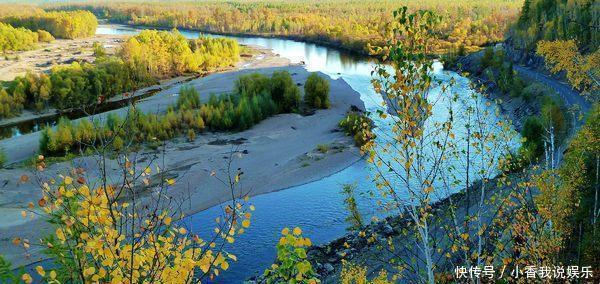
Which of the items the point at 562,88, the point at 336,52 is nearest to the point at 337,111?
the point at 562,88

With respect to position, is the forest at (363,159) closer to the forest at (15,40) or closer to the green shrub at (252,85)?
the green shrub at (252,85)

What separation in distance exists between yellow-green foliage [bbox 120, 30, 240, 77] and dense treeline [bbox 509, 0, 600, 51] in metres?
43.2

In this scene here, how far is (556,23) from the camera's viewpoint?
5872 cm

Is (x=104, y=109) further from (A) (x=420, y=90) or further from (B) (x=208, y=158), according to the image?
(A) (x=420, y=90)

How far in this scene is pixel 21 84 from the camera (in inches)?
1908

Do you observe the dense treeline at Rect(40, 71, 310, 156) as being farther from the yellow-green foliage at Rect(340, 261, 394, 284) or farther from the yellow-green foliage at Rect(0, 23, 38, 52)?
the yellow-green foliage at Rect(0, 23, 38, 52)

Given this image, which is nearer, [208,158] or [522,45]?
[208,158]

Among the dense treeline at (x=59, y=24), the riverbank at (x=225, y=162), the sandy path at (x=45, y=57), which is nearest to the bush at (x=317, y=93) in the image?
the riverbank at (x=225, y=162)

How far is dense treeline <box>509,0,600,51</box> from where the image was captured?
5116 cm

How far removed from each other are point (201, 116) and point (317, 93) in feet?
39.8

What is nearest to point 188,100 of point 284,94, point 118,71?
point 284,94

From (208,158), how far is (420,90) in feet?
92.6

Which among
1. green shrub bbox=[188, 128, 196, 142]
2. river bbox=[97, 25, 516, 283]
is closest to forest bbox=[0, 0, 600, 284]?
green shrub bbox=[188, 128, 196, 142]

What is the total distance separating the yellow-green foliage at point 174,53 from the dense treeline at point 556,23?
43191 mm
